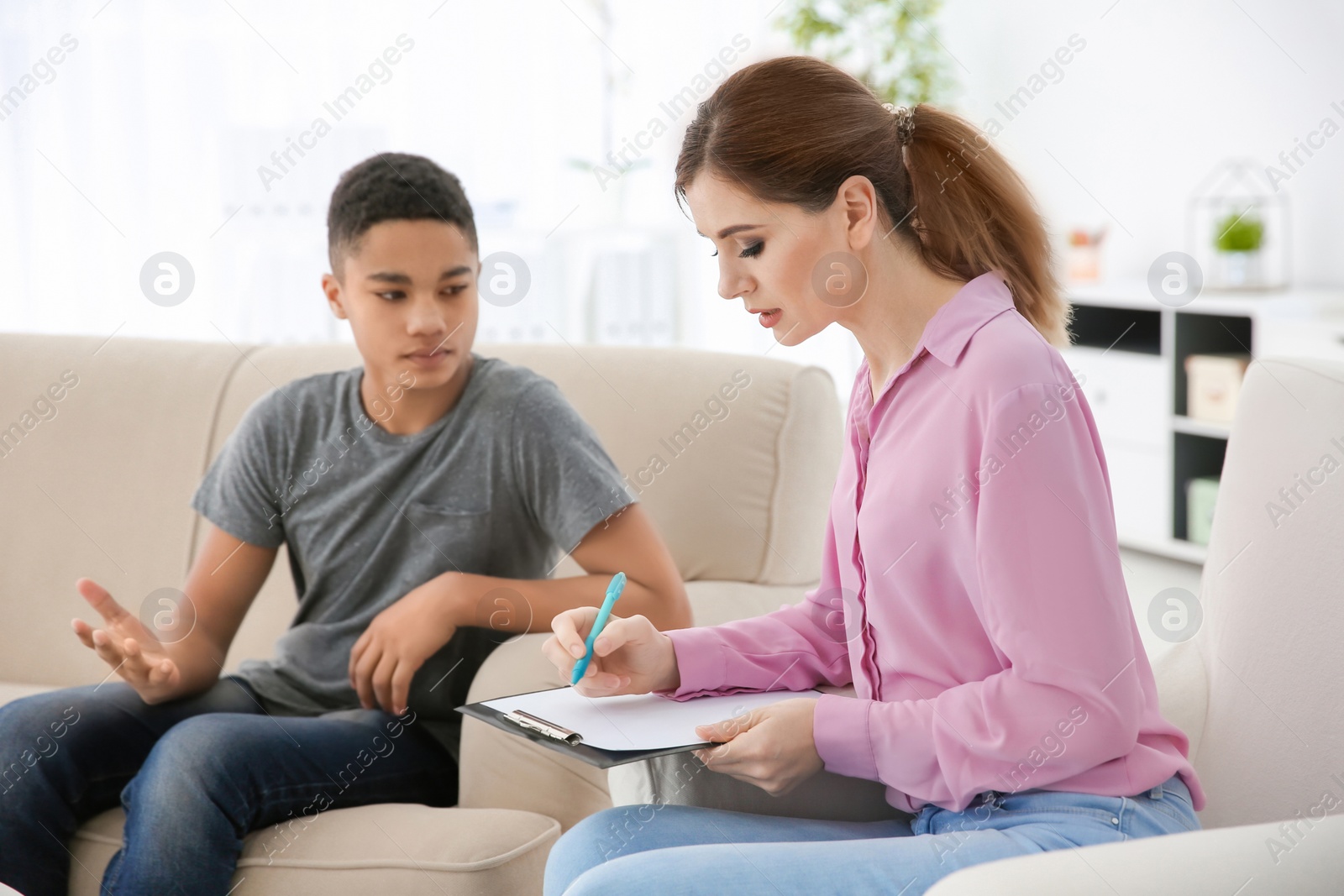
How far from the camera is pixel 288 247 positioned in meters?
3.84

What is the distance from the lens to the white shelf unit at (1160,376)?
131 inches

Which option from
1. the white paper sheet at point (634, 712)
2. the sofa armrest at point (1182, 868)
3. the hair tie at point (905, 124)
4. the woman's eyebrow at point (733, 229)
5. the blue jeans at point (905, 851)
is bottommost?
the blue jeans at point (905, 851)

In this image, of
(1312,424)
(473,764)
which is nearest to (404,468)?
(473,764)

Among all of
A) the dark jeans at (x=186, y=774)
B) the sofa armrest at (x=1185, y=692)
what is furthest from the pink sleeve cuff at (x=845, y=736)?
the dark jeans at (x=186, y=774)

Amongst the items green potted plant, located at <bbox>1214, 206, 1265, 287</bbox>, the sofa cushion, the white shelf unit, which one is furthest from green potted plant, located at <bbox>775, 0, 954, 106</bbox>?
the sofa cushion

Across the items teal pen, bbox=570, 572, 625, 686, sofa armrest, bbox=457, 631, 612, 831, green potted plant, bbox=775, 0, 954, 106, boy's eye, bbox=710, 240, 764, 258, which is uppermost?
green potted plant, bbox=775, 0, 954, 106

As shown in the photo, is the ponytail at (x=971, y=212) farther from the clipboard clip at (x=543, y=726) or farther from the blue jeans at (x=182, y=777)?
the blue jeans at (x=182, y=777)

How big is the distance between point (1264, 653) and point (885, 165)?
0.61 m

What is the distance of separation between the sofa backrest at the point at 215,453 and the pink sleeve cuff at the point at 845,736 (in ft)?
2.19

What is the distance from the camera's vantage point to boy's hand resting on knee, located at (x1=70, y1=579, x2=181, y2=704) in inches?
52.3

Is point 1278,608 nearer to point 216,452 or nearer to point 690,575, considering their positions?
point 690,575

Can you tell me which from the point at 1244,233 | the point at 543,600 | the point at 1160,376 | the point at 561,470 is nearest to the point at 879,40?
the point at 1244,233

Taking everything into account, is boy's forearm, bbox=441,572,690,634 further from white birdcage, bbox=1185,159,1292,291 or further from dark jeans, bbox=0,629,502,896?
white birdcage, bbox=1185,159,1292,291

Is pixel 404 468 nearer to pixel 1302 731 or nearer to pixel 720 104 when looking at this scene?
pixel 720 104
